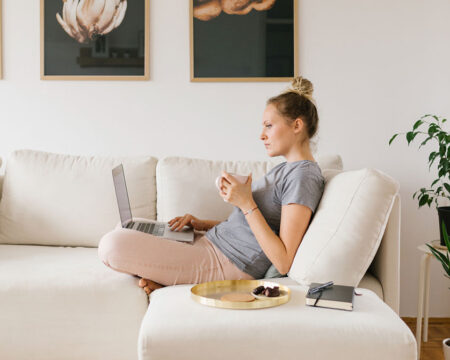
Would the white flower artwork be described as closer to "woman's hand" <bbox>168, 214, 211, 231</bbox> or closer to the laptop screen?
the laptop screen

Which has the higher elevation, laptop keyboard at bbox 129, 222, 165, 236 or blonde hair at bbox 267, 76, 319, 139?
blonde hair at bbox 267, 76, 319, 139

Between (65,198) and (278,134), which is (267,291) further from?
(65,198)

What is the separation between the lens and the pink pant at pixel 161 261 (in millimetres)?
1659

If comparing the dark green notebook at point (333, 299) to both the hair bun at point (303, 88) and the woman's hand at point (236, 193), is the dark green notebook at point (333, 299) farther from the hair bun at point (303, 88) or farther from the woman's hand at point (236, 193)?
the hair bun at point (303, 88)

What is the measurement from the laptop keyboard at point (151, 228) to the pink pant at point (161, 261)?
0.61ft

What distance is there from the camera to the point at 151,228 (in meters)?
1.98

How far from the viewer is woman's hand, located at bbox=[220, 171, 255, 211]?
1653mm

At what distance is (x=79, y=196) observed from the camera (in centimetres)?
231

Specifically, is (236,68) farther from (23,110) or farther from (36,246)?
(36,246)

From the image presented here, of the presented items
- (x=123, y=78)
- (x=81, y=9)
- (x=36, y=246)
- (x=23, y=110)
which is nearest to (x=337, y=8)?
(x=123, y=78)

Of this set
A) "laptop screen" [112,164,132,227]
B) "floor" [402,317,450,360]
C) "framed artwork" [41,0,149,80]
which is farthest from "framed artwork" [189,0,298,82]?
"floor" [402,317,450,360]

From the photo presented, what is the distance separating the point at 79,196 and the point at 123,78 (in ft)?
2.46

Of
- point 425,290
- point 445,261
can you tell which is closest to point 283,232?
point 445,261

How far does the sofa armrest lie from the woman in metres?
0.26
